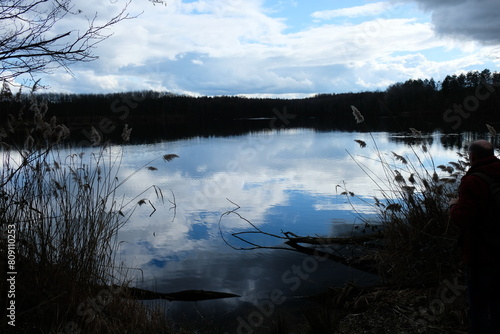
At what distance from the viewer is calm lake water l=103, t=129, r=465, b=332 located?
265 inches

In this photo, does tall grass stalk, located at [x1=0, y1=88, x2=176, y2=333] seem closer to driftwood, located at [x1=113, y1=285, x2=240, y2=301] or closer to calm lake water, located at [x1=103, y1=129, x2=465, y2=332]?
driftwood, located at [x1=113, y1=285, x2=240, y2=301]

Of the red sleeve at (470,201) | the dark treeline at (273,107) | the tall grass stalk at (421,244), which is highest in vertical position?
the dark treeline at (273,107)

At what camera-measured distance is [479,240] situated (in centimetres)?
324

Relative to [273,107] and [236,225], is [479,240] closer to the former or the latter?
[236,225]

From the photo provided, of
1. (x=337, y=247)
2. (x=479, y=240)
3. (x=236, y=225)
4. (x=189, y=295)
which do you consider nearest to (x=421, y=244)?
(x=479, y=240)

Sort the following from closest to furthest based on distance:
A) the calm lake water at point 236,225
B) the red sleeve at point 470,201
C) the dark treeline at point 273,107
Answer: the red sleeve at point 470,201
the calm lake water at point 236,225
the dark treeline at point 273,107

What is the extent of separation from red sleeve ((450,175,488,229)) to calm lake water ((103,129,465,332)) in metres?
3.35

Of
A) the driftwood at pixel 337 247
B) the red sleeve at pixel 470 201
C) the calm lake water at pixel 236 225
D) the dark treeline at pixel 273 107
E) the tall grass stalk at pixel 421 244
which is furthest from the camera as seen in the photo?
the dark treeline at pixel 273 107

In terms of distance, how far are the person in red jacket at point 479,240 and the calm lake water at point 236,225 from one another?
308 cm

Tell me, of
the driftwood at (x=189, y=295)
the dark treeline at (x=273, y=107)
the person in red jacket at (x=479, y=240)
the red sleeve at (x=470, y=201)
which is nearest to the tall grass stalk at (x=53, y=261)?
the driftwood at (x=189, y=295)

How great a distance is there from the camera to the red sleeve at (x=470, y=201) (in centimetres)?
312

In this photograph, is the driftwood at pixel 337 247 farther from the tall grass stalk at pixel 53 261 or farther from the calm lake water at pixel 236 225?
the tall grass stalk at pixel 53 261

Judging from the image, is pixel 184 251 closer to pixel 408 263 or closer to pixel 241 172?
pixel 408 263

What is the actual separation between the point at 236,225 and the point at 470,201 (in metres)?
7.59
